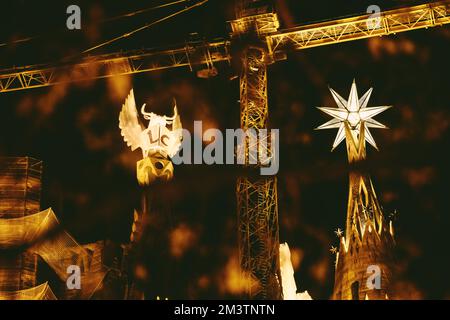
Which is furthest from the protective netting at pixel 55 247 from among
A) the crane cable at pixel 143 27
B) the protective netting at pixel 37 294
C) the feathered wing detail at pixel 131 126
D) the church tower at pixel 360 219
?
the church tower at pixel 360 219

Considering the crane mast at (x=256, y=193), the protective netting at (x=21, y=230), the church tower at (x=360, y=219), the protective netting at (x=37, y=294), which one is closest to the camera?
the crane mast at (x=256, y=193)

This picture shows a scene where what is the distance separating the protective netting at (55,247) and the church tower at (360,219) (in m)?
6.96

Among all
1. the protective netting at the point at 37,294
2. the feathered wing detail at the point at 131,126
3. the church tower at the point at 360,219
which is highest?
the feathered wing detail at the point at 131,126

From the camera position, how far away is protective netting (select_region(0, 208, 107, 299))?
22.1m

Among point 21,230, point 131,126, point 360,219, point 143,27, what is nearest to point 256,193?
point 360,219

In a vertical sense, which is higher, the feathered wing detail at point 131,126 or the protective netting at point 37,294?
the feathered wing detail at point 131,126

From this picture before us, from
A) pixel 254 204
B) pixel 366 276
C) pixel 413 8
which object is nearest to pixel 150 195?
pixel 254 204

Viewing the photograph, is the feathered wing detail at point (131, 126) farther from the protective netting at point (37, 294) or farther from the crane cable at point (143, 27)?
the protective netting at point (37, 294)

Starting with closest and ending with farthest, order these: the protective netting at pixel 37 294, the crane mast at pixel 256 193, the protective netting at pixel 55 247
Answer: the crane mast at pixel 256 193
the protective netting at pixel 55 247
the protective netting at pixel 37 294

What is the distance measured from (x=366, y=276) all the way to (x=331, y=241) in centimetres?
518

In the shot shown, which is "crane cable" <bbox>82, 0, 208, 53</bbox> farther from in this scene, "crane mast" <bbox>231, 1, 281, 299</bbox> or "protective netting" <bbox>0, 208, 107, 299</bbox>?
"protective netting" <bbox>0, 208, 107, 299</bbox>

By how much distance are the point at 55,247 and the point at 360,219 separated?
9174mm

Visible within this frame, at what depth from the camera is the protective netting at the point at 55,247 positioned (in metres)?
22.1

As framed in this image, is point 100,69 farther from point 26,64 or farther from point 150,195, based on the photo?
point 150,195
